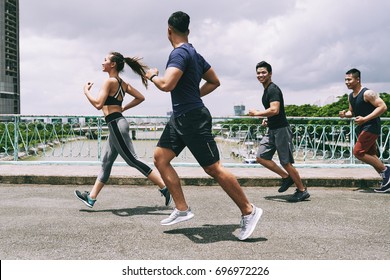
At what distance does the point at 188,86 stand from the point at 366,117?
3319 millimetres

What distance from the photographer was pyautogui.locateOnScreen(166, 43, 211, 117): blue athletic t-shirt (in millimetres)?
3543

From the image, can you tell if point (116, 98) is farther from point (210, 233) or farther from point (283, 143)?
point (283, 143)

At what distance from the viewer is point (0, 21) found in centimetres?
10812

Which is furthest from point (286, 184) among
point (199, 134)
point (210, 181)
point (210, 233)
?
point (199, 134)

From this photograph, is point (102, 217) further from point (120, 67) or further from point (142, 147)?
point (142, 147)

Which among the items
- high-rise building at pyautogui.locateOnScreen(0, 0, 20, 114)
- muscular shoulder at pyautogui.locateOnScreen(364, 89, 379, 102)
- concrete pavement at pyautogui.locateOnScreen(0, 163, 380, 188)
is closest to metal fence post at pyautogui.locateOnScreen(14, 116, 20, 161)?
concrete pavement at pyautogui.locateOnScreen(0, 163, 380, 188)

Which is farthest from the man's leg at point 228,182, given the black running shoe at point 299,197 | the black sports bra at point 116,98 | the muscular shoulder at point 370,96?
the muscular shoulder at point 370,96

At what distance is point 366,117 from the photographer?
19.1ft

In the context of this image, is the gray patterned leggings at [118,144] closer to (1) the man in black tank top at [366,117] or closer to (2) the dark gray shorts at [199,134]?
(2) the dark gray shorts at [199,134]

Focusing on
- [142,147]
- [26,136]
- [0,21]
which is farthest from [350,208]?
[0,21]

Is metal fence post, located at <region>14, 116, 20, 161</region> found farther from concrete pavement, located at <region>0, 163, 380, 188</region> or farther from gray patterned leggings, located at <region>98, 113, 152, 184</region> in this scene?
gray patterned leggings, located at <region>98, 113, 152, 184</region>

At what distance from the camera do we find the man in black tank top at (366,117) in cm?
582

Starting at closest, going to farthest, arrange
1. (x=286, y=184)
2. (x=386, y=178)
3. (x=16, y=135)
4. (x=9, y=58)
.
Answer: (x=286, y=184)
(x=386, y=178)
(x=16, y=135)
(x=9, y=58)
